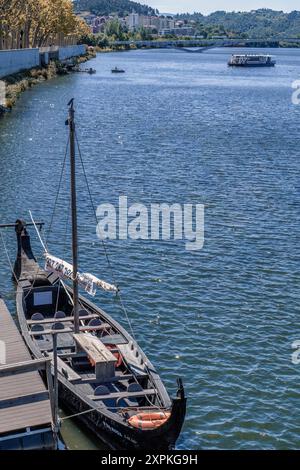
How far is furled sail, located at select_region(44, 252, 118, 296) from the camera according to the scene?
3269cm

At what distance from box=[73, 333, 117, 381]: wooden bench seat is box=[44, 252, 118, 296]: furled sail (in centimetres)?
373

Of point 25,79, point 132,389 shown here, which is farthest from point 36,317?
point 25,79

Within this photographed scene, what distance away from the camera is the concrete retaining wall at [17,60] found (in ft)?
414

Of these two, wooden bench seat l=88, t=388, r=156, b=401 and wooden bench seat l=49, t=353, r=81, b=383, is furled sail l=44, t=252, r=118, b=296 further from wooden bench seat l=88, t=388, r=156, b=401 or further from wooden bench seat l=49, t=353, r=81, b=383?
wooden bench seat l=88, t=388, r=156, b=401

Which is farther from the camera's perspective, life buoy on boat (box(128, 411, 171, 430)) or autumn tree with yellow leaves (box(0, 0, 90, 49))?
autumn tree with yellow leaves (box(0, 0, 90, 49))

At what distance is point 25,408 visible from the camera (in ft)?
68.4

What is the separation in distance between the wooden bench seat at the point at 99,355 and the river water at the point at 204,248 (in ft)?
7.41

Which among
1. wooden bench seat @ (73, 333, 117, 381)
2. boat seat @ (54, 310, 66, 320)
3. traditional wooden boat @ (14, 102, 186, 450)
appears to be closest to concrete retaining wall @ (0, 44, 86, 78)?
traditional wooden boat @ (14, 102, 186, 450)

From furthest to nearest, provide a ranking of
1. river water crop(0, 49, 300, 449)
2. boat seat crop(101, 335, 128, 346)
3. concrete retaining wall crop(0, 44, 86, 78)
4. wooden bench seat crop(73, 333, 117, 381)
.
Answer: concrete retaining wall crop(0, 44, 86, 78) < boat seat crop(101, 335, 128, 346) < river water crop(0, 49, 300, 449) < wooden bench seat crop(73, 333, 117, 381)

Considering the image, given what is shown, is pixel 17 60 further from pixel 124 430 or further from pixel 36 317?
pixel 124 430

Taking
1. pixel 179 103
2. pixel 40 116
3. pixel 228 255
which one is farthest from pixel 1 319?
pixel 179 103

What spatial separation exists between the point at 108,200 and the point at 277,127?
169 feet

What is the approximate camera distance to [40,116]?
10238cm

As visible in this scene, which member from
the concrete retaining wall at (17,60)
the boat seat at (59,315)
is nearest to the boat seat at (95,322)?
the boat seat at (59,315)
